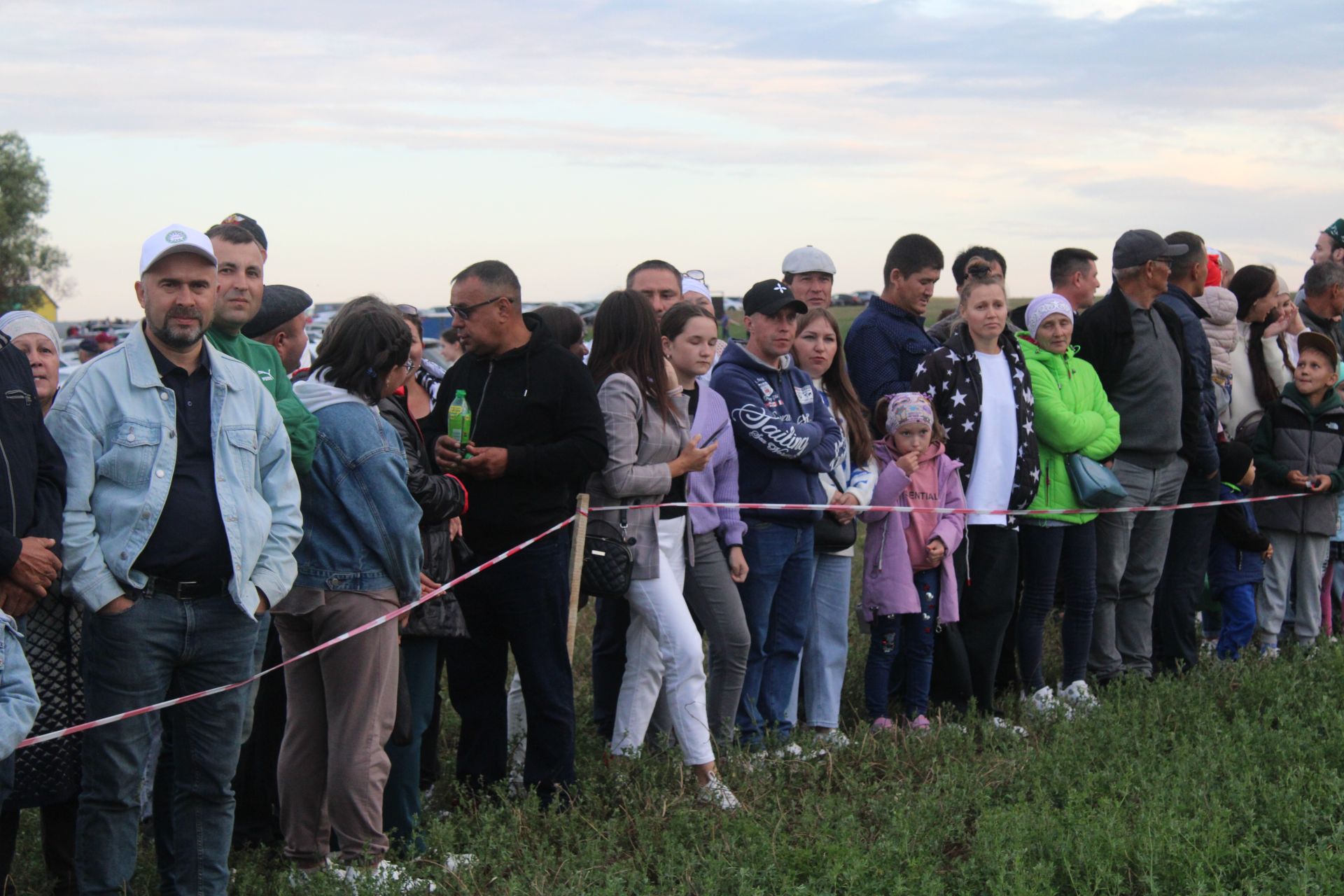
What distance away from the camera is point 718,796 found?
5.84 metres

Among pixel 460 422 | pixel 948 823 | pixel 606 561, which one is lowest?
pixel 948 823

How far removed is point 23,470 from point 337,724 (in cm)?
152

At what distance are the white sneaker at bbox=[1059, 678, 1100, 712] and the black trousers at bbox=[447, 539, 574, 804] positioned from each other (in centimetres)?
304

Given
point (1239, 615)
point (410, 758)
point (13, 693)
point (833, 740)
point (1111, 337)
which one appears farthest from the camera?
point (1239, 615)

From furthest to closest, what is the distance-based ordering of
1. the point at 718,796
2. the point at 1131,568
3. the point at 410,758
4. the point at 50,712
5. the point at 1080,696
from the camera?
the point at 1131,568
the point at 1080,696
the point at 718,796
the point at 410,758
the point at 50,712

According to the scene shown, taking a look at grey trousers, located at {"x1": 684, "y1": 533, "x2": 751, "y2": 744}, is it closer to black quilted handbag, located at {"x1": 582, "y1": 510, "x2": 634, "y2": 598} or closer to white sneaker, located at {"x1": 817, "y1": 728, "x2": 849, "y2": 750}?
white sneaker, located at {"x1": 817, "y1": 728, "x2": 849, "y2": 750}

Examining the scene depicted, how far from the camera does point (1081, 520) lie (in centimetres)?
805

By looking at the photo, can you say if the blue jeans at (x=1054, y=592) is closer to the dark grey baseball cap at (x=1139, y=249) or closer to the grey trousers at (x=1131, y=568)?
the grey trousers at (x=1131, y=568)

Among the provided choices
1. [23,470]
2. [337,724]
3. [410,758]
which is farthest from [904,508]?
[23,470]

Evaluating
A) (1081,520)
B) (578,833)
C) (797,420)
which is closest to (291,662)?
(578,833)

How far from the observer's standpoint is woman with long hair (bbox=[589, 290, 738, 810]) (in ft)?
20.4

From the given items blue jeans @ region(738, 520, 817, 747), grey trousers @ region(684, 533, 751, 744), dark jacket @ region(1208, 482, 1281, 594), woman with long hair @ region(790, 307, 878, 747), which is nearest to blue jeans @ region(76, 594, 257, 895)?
grey trousers @ region(684, 533, 751, 744)

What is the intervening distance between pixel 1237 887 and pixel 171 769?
381 cm

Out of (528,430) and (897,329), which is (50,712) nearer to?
(528,430)
